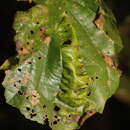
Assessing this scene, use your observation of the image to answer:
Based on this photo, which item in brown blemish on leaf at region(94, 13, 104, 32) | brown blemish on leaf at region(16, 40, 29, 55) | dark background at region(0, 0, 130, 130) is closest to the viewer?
brown blemish on leaf at region(16, 40, 29, 55)

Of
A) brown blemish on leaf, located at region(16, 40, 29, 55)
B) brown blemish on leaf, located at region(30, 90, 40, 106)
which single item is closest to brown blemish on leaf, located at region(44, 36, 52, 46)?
brown blemish on leaf, located at region(16, 40, 29, 55)

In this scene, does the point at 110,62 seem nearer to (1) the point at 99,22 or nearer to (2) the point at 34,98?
(1) the point at 99,22

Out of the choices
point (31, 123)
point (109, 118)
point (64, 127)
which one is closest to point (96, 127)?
point (109, 118)

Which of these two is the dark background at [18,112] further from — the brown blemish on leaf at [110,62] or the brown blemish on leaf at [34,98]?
the brown blemish on leaf at [110,62]

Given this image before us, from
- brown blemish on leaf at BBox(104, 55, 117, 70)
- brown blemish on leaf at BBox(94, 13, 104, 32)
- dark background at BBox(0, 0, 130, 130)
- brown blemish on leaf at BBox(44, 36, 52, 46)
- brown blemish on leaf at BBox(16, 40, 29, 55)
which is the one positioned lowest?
dark background at BBox(0, 0, 130, 130)

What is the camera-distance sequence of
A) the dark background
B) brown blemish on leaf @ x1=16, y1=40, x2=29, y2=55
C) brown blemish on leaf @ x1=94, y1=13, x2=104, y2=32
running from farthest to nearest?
the dark background → brown blemish on leaf @ x1=94, y1=13, x2=104, y2=32 → brown blemish on leaf @ x1=16, y1=40, x2=29, y2=55

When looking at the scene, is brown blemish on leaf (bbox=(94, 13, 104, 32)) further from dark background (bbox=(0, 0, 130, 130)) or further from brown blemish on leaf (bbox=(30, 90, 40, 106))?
brown blemish on leaf (bbox=(30, 90, 40, 106))

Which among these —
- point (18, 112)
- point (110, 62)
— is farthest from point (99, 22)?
point (18, 112)
